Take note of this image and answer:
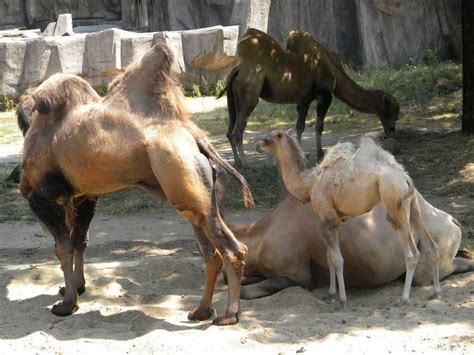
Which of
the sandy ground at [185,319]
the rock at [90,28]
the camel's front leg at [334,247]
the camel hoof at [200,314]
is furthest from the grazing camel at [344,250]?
the rock at [90,28]

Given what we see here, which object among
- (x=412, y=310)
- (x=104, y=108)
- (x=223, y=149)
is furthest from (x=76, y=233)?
(x=223, y=149)

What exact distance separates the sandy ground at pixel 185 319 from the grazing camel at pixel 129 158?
9.4 inches

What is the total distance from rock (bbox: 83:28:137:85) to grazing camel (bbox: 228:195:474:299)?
12.9 m

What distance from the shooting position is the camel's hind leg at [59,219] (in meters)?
5.41

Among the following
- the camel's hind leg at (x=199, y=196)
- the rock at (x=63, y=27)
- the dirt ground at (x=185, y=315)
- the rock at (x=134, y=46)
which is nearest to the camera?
the dirt ground at (x=185, y=315)

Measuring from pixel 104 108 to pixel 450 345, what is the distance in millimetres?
2559

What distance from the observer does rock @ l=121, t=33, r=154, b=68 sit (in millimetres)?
18469

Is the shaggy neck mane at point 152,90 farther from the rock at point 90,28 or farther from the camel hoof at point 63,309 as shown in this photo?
the rock at point 90,28

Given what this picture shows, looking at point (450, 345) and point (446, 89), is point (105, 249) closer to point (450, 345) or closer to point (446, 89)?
point (450, 345)

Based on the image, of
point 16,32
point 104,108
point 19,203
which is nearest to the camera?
point 104,108

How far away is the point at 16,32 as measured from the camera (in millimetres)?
24672

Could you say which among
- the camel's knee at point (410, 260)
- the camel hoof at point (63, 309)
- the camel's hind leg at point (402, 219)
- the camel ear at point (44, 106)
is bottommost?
the camel hoof at point (63, 309)

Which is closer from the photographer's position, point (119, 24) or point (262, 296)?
point (262, 296)

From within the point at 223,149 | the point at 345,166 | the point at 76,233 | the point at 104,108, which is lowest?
the point at 223,149
